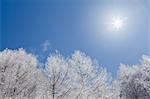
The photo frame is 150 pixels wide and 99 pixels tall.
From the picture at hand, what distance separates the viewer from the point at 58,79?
1833cm

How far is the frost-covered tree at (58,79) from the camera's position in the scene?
14836 mm

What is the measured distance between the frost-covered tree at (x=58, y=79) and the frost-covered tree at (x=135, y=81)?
19855 millimetres

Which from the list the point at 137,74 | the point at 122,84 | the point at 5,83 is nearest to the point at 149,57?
the point at 137,74

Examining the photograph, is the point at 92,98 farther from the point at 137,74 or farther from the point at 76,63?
the point at 137,74

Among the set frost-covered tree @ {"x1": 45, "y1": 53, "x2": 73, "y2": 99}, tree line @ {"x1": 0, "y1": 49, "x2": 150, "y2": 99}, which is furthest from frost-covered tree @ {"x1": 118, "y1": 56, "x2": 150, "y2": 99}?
frost-covered tree @ {"x1": 45, "y1": 53, "x2": 73, "y2": 99}

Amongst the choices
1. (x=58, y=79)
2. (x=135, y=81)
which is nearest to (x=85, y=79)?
(x=58, y=79)

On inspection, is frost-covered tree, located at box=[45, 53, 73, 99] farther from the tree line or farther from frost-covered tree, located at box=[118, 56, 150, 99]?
frost-covered tree, located at box=[118, 56, 150, 99]

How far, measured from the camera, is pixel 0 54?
3366 centimetres

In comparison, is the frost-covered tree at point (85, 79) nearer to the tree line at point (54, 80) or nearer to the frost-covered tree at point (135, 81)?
the tree line at point (54, 80)

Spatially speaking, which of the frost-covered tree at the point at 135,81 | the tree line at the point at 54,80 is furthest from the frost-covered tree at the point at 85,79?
the frost-covered tree at the point at 135,81

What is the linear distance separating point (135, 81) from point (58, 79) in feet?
80.4

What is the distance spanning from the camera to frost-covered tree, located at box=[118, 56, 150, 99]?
39.1m

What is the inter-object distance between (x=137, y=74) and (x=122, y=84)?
2.79 metres

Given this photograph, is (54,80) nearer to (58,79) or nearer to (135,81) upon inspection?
(58,79)
